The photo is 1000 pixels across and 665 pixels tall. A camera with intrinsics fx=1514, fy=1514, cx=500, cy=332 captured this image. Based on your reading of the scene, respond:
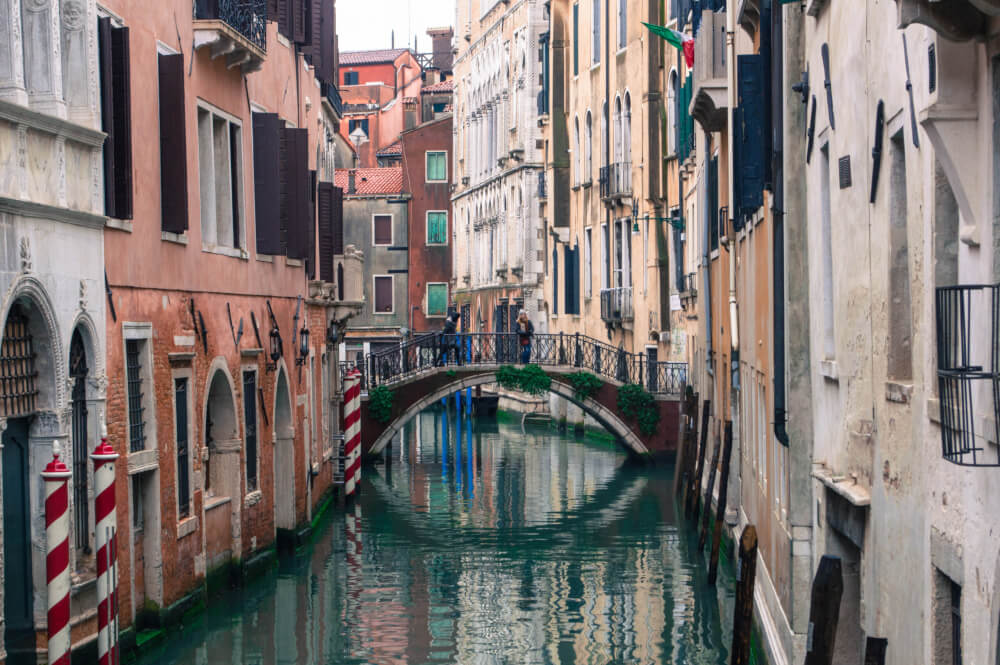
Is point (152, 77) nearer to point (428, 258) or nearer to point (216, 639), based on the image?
point (216, 639)

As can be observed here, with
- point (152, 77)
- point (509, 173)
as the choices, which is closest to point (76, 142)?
point (152, 77)

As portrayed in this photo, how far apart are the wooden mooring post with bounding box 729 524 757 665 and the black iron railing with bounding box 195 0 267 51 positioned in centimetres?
690

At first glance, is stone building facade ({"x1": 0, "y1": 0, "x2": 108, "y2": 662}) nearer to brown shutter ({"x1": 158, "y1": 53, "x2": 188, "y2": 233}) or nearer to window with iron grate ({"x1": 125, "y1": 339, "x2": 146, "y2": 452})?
window with iron grate ({"x1": 125, "y1": 339, "x2": 146, "y2": 452})

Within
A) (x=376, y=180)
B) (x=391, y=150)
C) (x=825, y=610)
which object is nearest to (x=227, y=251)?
(x=825, y=610)

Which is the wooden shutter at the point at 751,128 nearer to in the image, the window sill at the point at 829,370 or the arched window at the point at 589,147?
the window sill at the point at 829,370

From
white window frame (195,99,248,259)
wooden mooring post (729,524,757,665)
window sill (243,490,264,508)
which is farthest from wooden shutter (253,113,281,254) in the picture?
wooden mooring post (729,524,757,665)

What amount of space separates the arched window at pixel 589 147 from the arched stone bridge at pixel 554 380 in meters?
6.59

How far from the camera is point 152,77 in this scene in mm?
12117

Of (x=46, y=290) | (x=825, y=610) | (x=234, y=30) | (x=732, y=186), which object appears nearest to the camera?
(x=825, y=610)

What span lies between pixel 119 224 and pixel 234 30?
330cm

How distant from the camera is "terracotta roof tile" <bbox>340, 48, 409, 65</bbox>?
225ft

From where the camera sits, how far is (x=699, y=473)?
19.7 meters

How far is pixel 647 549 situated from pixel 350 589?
15.0 ft

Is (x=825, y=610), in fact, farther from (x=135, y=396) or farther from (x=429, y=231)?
(x=429, y=231)
